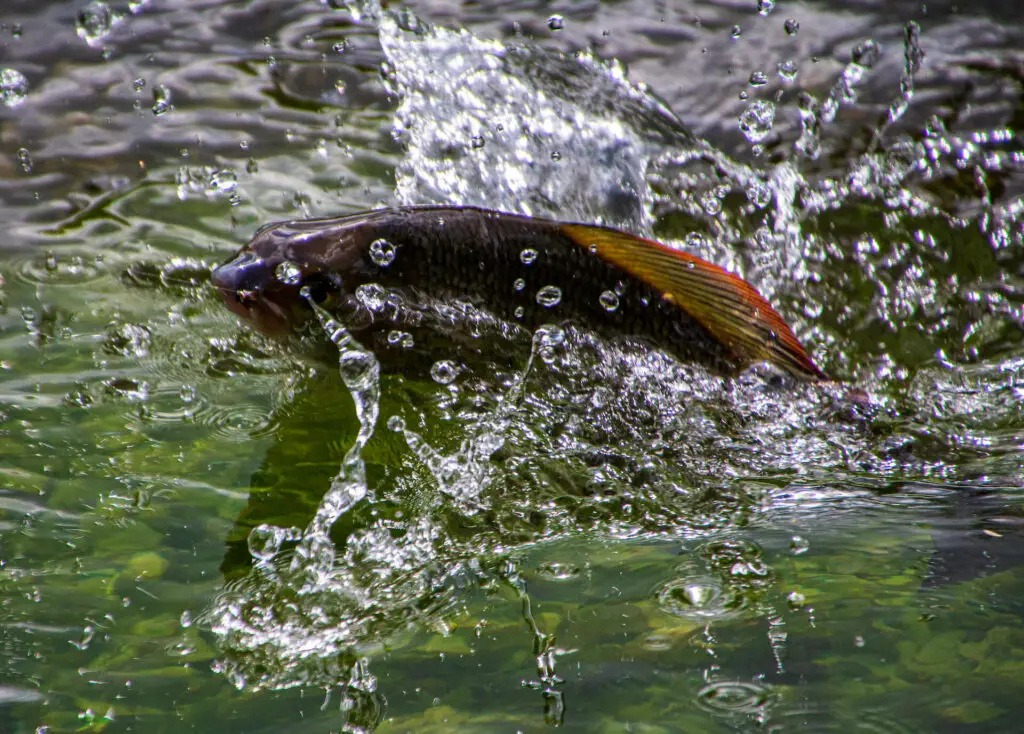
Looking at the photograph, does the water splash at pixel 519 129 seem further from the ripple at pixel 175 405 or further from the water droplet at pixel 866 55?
the ripple at pixel 175 405

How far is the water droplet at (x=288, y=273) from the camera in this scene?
8.91ft

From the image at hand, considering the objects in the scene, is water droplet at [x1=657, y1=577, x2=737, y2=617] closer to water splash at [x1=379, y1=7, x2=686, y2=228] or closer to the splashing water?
the splashing water

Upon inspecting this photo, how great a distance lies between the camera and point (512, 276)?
2.72 metres

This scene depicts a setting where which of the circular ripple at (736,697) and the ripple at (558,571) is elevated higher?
the ripple at (558,571)

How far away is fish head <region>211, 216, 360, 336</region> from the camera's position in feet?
8.95

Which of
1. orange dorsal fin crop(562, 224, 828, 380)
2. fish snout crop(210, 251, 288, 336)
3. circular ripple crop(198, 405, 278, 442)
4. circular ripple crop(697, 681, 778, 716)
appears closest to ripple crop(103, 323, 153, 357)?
circular ripple crop(198, 405, 278, 442)

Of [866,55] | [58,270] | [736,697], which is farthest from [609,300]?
[866,55]

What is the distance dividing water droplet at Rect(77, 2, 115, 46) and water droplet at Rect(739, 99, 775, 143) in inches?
152

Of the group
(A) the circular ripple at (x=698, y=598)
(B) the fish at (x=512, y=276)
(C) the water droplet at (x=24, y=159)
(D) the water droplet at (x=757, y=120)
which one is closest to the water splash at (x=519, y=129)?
(D) the water droplet at (x=757, y=120)

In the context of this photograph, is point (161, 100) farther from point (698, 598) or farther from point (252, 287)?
point (698, 598)

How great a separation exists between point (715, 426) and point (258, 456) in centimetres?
141

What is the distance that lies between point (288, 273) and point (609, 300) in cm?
93

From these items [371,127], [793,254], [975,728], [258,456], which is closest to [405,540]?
[258,456]

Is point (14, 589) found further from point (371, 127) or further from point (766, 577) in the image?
point (371, 127)
